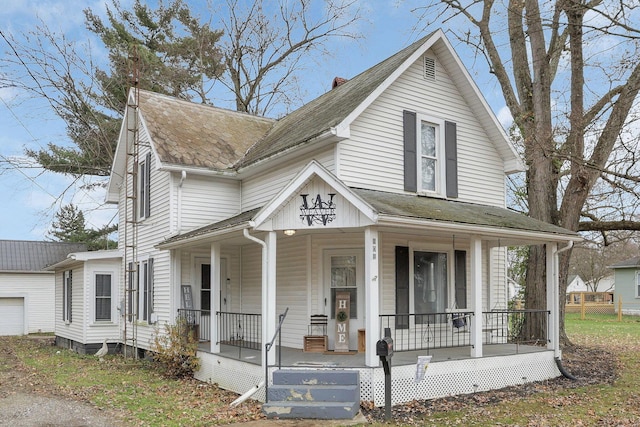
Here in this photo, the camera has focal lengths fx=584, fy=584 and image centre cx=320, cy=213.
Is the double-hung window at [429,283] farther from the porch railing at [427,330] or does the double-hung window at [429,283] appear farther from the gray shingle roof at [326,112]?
the gray shingle roof at [326,112]

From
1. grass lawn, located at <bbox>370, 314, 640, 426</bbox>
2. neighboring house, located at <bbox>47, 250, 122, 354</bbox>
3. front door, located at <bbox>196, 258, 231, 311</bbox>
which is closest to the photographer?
grass lawn, located at <bbox>370, 314, 640, 426</bbox>

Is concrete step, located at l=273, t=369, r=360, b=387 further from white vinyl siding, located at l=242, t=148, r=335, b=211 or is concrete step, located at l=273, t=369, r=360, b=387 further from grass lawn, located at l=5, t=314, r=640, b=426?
white vinyl siding, located at l=242, t=148, r=335, b=211

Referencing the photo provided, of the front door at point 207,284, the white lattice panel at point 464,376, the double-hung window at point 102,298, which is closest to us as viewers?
the white lattice panel at point 464,376

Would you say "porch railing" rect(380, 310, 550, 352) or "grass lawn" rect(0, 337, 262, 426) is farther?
"porch railing" rect(380, 310, 550, 352)

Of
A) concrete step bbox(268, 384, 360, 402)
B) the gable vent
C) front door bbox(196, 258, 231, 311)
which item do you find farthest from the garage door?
the gable vent

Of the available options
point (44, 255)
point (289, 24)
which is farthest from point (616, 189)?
point (44, 255)

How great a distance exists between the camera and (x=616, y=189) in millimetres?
14969

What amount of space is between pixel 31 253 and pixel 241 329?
66.8 feet

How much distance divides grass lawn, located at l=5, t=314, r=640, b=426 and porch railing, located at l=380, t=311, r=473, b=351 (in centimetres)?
191

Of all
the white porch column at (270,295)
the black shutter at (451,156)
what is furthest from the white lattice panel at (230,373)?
the black shutter at (451,156)

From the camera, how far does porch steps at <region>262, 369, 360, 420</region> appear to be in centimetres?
872

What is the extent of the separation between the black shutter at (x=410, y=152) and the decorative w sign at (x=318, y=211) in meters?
3.07

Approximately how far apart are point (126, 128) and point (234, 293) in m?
6.12

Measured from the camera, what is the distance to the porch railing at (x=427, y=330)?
11922mm
